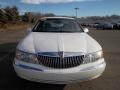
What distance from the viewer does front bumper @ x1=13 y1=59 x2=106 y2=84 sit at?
12.9 ft

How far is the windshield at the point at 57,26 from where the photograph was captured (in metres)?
5.85

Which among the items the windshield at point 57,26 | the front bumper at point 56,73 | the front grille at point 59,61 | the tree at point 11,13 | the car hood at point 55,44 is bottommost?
the tree at point 11,13

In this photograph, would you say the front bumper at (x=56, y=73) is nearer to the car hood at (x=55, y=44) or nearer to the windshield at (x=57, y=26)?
the car hood at (x=55, y=44)

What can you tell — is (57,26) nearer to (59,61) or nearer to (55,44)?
(55,44)

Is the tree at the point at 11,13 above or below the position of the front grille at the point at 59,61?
below

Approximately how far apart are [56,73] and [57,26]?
2322mm

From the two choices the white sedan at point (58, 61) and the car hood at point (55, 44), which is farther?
the car hood at point (55, 44)

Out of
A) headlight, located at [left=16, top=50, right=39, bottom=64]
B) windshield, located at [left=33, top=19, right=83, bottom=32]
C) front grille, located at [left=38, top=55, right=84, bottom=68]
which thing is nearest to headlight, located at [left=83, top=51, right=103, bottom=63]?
front grille, located at [left=38, top=55, right=84, bottom=68]

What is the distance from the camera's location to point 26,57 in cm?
420

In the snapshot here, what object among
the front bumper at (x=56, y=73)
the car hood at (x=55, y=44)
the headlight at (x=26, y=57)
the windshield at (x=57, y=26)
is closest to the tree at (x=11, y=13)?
the windshield at (x=57, y=26)

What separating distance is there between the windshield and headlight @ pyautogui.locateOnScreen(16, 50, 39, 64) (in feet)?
5.31

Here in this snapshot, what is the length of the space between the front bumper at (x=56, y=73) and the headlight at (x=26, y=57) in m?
0.08

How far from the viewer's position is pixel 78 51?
4145 millimetres

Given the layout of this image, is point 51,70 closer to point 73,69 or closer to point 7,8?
point 73,69
